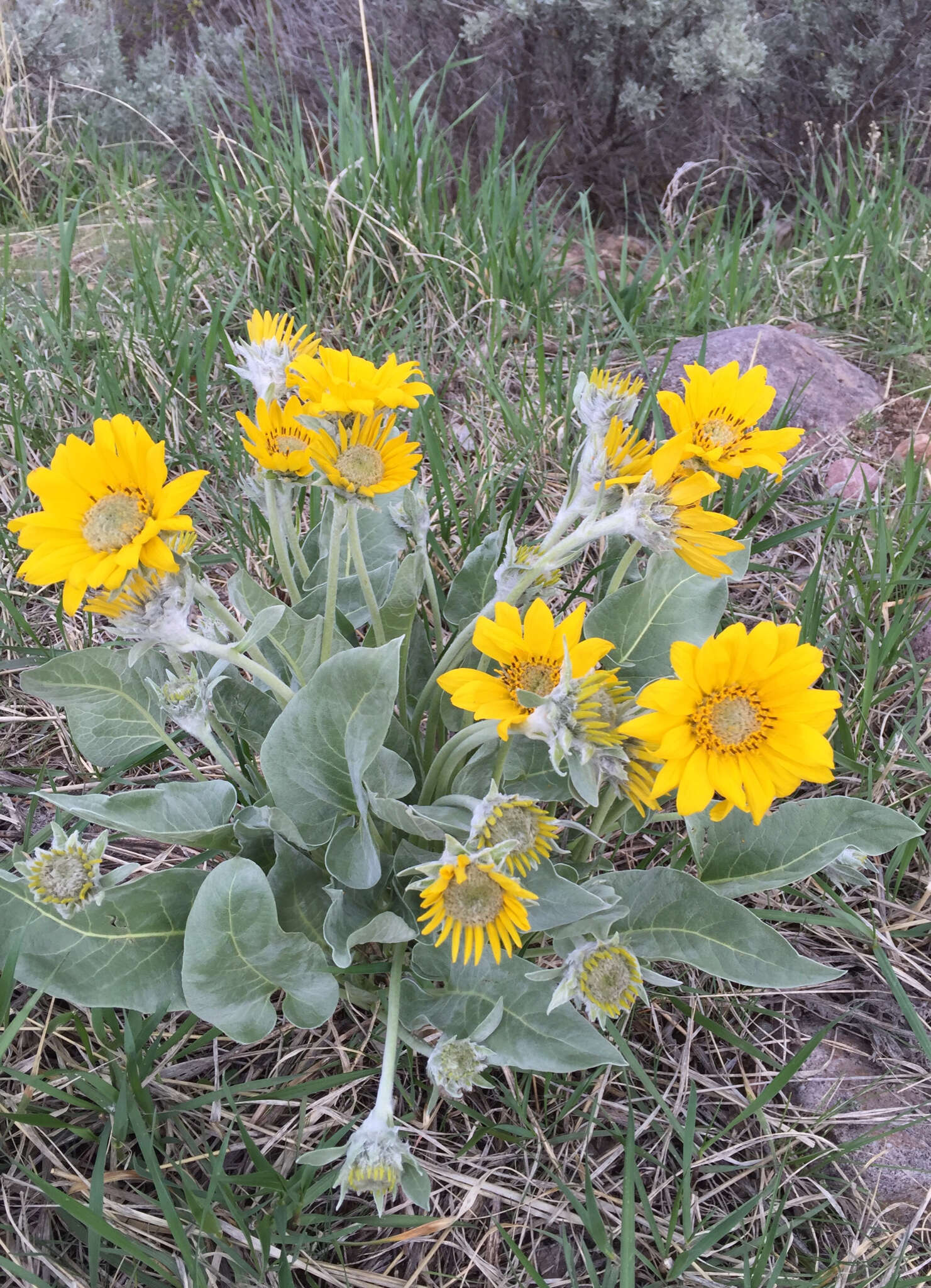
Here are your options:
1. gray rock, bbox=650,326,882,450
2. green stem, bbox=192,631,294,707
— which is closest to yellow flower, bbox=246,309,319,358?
green stem, bbox=192,631,294,707

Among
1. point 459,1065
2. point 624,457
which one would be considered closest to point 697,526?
point 624,457

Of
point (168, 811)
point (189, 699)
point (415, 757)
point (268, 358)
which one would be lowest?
point (415, 757)

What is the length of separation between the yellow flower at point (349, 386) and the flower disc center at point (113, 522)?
0.25 m

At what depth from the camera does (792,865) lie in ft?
4.75

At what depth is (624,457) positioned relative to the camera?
1260 millimetres

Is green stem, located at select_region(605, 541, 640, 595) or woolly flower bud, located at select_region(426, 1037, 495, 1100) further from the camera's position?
green stem, located at select_region(605, 541, 640, 595)

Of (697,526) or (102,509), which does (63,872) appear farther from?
(697,526)

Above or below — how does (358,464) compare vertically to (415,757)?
above

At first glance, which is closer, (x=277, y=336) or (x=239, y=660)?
(x=239, y=660)

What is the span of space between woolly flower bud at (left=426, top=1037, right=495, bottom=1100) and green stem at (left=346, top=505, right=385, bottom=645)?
0.62 m

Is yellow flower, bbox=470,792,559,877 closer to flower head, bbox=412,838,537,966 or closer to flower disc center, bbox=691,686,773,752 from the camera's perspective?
flower head, bbox=412,838,537,966

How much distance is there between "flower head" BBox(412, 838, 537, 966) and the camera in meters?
1.09

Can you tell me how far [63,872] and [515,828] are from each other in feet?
1.96

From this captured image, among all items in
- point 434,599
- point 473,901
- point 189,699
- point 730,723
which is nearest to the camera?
point 730,723
